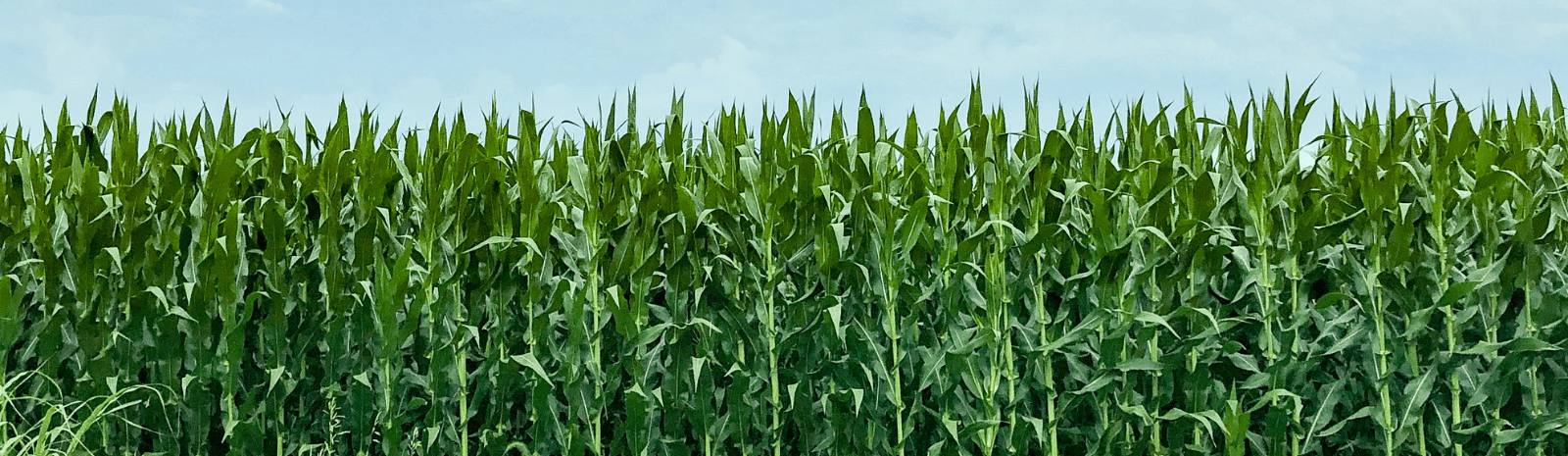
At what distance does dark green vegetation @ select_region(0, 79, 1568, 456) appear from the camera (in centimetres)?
379

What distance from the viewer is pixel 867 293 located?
3764mm

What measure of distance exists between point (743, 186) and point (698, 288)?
37cm

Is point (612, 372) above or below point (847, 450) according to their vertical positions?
above

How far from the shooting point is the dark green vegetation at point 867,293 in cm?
379

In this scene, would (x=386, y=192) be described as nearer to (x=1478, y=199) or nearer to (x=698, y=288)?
(x=698, y=288)

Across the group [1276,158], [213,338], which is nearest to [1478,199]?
[1276,158]

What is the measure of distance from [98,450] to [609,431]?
1.85 metres

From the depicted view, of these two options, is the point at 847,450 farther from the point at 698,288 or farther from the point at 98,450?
the point at 98,450

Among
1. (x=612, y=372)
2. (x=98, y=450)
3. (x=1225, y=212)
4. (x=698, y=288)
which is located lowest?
(x=98, y=450)

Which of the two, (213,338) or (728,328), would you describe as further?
(213,338)

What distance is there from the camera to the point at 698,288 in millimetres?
3842

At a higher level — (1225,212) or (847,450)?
(1225,212)

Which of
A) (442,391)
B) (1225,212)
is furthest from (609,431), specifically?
(1225,212)

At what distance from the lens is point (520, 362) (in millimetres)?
3826
